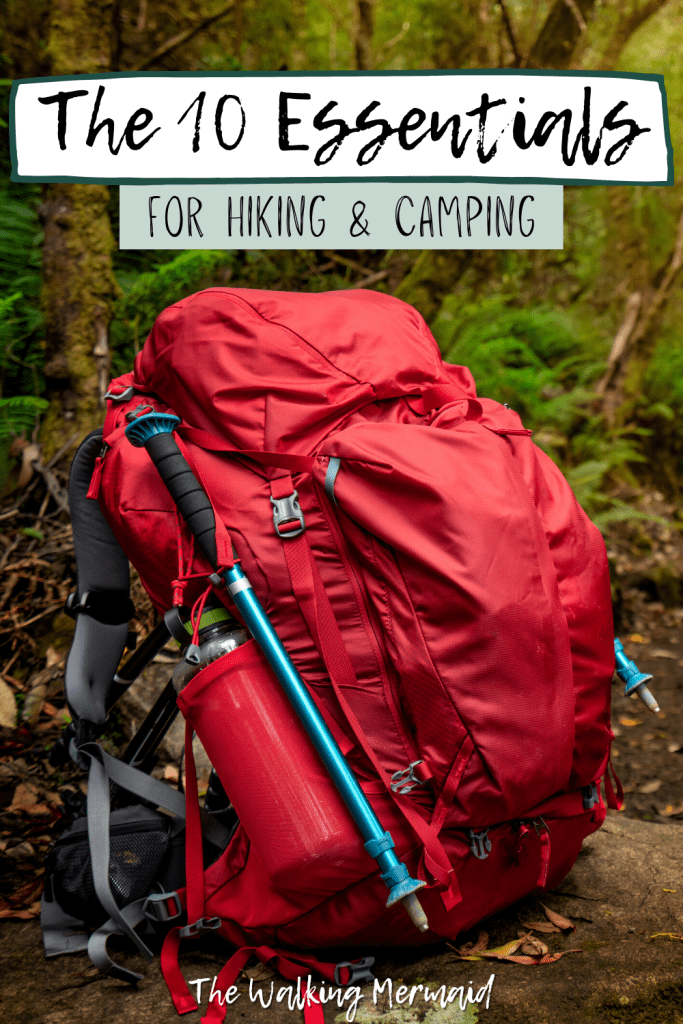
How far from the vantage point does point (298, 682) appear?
1.50 meters

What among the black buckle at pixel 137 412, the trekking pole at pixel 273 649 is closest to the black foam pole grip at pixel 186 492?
the trekking pole at pixel 273 649

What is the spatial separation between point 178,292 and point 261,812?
8.77 feet

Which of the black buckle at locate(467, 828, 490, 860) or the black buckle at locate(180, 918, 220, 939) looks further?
the black buckle at locate(180, 918, 220, 939)

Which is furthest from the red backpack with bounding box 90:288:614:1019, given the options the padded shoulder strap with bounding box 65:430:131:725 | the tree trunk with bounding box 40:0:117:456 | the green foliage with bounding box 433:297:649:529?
the green foliage with bounding box 433:297:649:529

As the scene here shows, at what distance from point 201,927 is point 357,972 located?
377mm

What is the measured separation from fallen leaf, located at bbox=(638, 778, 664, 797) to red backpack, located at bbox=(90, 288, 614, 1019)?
1.46 meters

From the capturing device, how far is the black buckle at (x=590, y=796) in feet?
5.71

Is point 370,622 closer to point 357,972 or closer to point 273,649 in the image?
point 273,649

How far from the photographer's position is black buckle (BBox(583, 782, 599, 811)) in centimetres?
174

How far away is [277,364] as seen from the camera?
165 cm

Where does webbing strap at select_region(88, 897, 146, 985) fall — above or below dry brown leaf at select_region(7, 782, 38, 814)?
above

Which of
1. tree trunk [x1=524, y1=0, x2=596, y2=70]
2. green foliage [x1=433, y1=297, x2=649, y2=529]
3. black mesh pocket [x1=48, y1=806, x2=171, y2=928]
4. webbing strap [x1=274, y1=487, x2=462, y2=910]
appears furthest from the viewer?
tree trunk [x1=524, y1=0, x2=596, y2=70]

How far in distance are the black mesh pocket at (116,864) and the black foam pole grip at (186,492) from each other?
35.3 inches

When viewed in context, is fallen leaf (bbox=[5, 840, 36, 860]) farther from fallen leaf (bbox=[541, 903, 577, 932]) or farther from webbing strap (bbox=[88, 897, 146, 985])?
fallen leaf (bbox=[541, 903, 577, 932])
